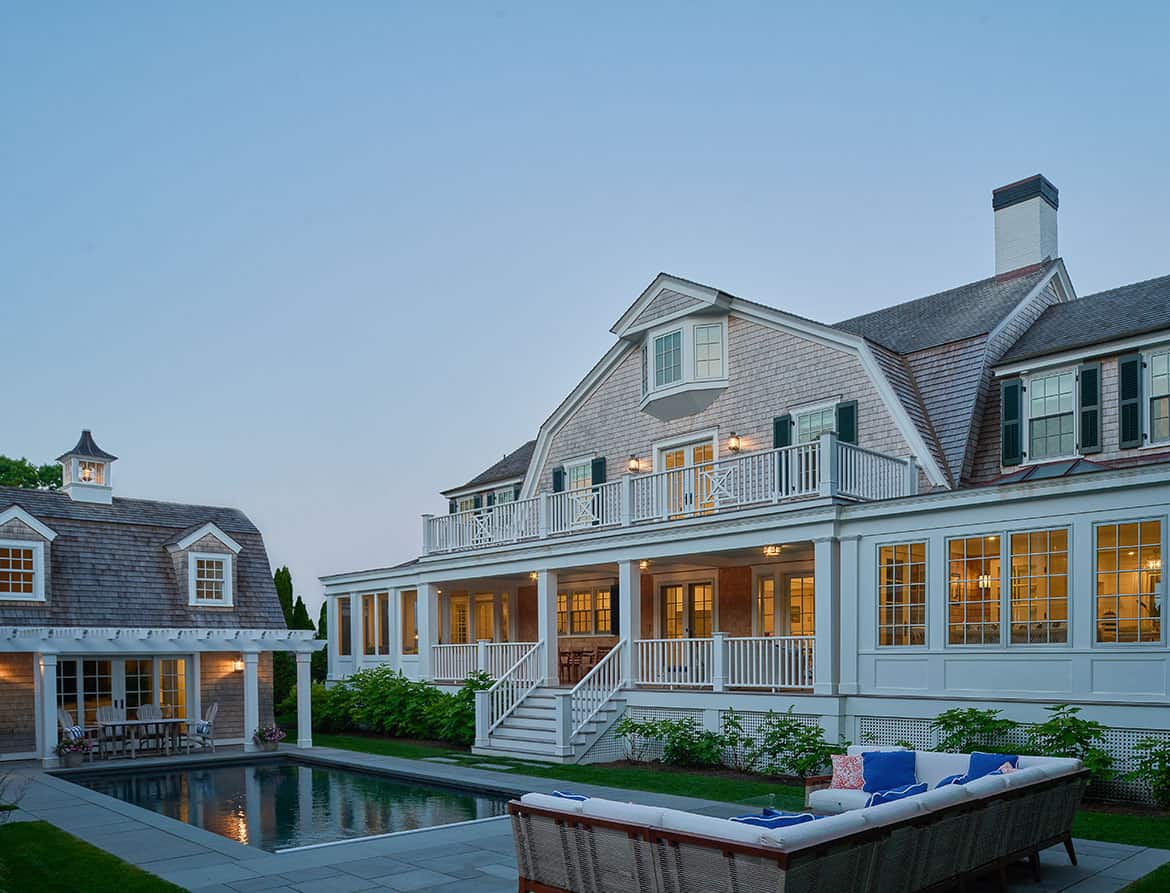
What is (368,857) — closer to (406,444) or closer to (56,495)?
(56,495)

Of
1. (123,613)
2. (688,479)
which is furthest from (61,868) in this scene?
(688,479)

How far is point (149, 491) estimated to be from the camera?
149 feet

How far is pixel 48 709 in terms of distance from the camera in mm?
17656

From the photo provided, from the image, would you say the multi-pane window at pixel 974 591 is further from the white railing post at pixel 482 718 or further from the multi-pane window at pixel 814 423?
the white railing post at pixel 482 718

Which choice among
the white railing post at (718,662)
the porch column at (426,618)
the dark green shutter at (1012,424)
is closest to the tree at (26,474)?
the porch column at (426,618)

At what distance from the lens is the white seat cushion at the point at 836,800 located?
926 cm

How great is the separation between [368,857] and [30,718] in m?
12.5

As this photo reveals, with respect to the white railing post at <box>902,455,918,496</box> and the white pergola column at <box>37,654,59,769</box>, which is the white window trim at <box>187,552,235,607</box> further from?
the white railing post at <box>902,455,918,496</box>

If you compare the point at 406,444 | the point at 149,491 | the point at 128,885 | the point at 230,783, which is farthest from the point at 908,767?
the point at 149,491

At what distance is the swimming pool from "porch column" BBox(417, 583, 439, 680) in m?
4.53

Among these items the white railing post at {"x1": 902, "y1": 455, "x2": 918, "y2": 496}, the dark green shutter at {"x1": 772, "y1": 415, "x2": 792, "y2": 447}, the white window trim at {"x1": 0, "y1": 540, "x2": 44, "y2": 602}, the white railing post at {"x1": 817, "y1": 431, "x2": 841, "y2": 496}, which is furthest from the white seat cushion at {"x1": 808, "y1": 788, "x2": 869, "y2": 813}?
the white window trim at {"x1": 0, "y1": 540, "x2": 44, "y2": 602}

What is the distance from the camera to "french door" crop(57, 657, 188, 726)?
19.8 meters

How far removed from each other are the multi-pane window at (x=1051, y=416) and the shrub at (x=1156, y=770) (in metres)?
5.16

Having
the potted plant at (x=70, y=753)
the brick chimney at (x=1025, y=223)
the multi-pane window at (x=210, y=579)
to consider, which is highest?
the brick chimney at (x=1025, y=223)
